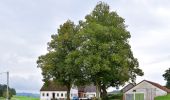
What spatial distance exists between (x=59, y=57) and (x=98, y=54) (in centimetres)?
1754

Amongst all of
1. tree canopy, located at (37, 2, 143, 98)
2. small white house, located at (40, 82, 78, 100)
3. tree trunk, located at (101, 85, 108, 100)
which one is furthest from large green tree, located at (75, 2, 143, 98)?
small white house, located at (40, 82, 78, 100)

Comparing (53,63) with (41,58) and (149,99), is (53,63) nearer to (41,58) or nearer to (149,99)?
(41,58)

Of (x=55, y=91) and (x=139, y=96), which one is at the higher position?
(x=55, y=91)

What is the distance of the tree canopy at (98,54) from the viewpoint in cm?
8737

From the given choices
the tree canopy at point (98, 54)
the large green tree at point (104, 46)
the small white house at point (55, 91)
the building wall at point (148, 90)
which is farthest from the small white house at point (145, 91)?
the small white house at point (55, 91)

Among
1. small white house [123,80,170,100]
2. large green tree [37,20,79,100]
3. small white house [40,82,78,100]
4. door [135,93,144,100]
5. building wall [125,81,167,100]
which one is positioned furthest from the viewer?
small white house [40,82,78,100]

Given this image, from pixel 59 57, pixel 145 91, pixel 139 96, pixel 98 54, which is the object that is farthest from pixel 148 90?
pixel 59 57

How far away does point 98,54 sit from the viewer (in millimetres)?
87000

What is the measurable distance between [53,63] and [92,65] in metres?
17.0

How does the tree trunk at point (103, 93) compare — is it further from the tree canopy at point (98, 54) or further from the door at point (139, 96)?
the door at point (139, 96)

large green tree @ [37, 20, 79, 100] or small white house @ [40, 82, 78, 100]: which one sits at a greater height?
large green tree @ [37, 20, 79, 100]

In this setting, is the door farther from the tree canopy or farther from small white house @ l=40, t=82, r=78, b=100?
small white house @ l=40, t=82, r=78, b=100

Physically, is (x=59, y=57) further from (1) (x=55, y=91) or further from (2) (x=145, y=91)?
(1) (x=55, y=91)

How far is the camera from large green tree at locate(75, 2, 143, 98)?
285ft
